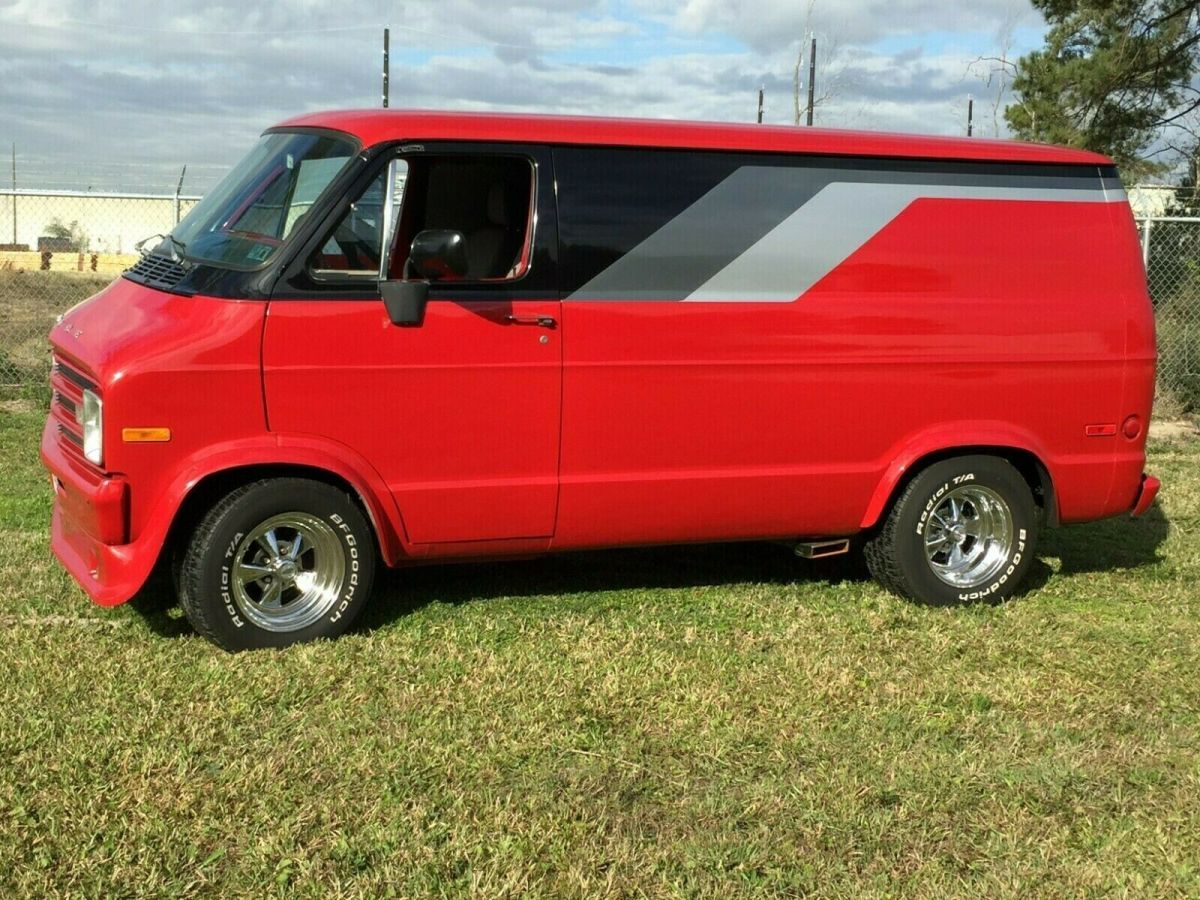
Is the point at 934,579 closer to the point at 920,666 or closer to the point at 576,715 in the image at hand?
the point at 920,666

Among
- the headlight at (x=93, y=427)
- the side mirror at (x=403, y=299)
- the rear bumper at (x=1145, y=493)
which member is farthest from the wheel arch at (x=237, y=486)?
the rear bumper at (x=1145, y=493)

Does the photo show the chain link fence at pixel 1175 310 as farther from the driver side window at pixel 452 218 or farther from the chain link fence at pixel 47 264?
the chain link fence at pixel 47 264

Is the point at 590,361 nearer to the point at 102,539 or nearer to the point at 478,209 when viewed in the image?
the point at 478,209

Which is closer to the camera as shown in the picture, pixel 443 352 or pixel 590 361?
pixel 443 352

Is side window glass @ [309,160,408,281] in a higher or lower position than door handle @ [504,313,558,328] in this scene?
higher

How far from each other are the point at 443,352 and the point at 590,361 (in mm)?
628

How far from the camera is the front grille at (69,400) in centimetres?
512

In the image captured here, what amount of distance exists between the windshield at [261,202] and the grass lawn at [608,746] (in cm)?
160

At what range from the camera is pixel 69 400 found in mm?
5324

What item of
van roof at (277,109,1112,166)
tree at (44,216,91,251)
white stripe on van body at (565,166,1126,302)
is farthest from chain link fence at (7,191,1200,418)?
tree at (44,216,91,251)

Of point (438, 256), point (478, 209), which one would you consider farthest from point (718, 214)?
point (438, 256)

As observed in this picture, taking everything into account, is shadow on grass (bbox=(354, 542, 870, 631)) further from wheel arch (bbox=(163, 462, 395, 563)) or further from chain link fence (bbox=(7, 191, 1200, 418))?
chain link fence (bbox=(7, 191, 1200, 418))

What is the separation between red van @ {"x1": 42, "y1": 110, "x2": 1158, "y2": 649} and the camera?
502cm

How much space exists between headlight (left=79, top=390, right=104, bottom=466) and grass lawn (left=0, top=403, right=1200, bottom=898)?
787 mm
